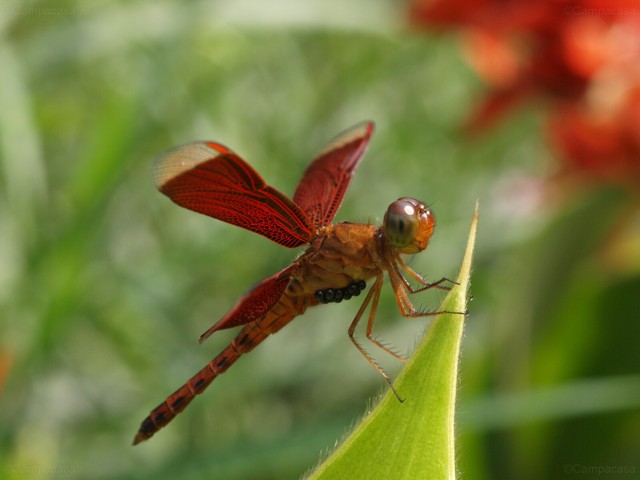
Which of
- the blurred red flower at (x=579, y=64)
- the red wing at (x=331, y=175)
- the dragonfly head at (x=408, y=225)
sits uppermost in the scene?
the blurred red flower at (x=579, y=64)

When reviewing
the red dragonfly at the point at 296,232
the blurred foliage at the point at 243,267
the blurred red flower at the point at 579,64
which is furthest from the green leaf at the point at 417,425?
the blurred red flower at the point at 579,64

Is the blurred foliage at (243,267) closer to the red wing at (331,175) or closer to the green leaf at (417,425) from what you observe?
the red wing at (331,175)

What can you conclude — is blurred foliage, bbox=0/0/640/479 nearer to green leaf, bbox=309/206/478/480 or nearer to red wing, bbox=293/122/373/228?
red wing, bbox=293/122/373/228

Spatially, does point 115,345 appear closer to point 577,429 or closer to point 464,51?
point 577,429

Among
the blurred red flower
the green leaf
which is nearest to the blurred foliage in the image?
the blurred red flower

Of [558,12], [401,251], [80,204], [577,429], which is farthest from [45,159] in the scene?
[401,251]
